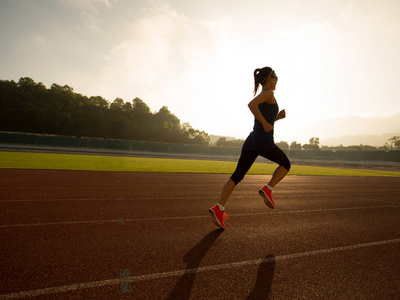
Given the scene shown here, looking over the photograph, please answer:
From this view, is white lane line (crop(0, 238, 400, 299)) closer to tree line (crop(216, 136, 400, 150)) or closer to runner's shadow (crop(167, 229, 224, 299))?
runner's shadow (crop(167, 229, 224, 299))

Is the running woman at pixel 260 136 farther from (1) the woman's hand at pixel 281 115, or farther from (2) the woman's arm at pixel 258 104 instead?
(1) the woman's hand at pixel 281 115

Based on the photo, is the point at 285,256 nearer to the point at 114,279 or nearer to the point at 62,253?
the point at 114,279

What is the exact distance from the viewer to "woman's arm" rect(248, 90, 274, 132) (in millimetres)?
3395

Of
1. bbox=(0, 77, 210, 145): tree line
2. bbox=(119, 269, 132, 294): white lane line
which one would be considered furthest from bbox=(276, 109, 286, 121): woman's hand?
bbox=(0, 77, 210, 145): tree line

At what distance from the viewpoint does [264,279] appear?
232 centimetres

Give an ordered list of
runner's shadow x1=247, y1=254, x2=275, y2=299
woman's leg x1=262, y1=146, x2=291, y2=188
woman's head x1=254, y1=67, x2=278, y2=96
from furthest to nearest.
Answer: woman's leg x1=262, y1=146, x2=291, y2=188 < woman's head x1=254, y1=67, x2=278, y2=96 < runner's shadow x1=247, y1=254, x2=275, y2=299

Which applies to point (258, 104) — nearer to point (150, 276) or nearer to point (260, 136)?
point (260, 136)

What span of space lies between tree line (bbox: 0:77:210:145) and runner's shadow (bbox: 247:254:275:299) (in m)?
77.2

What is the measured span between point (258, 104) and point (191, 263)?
2419 mm

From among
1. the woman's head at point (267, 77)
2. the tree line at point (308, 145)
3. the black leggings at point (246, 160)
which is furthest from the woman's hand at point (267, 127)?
the tree line at point (308, 145)

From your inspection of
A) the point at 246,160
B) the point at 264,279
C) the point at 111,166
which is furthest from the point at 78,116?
the point at 264,279

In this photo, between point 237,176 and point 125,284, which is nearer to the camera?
point 125,284

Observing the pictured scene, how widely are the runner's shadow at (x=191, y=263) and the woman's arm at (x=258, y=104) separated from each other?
6.24ft

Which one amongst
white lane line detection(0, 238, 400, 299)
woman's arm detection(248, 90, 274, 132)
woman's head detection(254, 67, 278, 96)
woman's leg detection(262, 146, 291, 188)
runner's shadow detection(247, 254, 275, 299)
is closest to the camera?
white lane line detection(0, 238, 400, 299)
